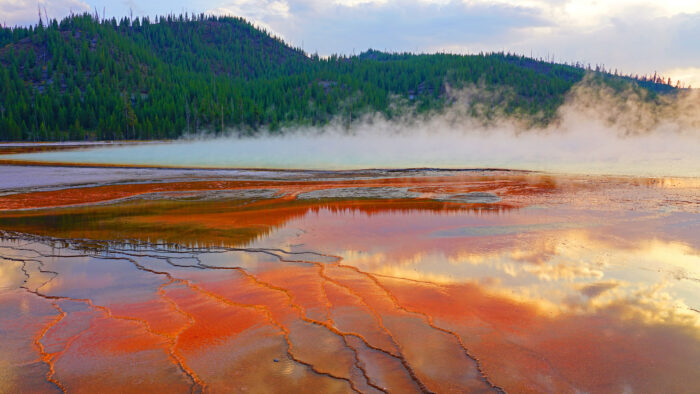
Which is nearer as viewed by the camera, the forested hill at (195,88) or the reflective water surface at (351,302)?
the reflective water surface at (351,302)

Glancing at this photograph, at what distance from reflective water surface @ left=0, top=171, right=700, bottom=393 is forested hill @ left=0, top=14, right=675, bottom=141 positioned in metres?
76.7

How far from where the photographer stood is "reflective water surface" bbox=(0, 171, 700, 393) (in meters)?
4.32

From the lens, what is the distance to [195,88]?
104250mm

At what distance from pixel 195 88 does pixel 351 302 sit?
107064 mm

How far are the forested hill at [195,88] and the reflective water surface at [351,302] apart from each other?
76.7 metres

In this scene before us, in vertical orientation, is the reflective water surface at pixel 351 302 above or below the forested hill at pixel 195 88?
below

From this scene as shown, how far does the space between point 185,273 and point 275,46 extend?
18370 centimetres

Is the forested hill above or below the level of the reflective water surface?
above

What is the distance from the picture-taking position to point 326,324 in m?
5.39

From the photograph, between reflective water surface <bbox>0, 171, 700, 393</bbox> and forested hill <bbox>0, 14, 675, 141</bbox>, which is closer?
reflective water surface <bbox>0, 171, 700, 393</bbox>

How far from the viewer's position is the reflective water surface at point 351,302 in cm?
432

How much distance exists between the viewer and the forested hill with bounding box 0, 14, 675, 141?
272ft

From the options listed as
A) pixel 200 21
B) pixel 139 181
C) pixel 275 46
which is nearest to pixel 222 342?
pixel 139 181

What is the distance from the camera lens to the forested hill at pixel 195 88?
3268 inches
